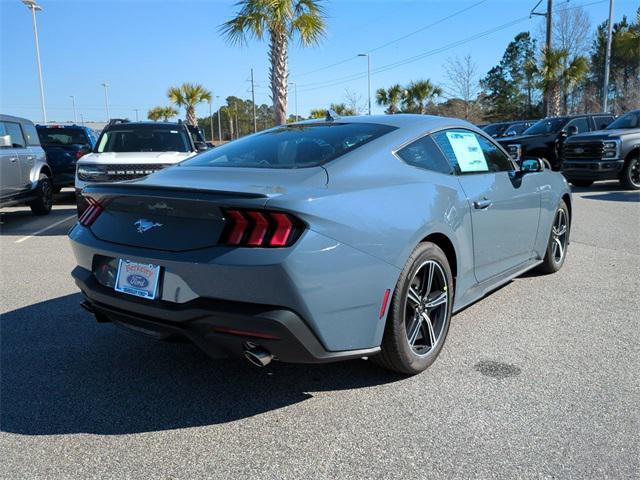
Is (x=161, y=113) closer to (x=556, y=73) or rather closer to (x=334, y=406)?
(x=556, y=73)

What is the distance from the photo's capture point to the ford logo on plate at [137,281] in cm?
274

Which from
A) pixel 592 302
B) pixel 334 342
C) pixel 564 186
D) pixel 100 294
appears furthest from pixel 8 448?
pixel 564 186

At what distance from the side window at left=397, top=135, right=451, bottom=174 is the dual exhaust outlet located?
1479mm

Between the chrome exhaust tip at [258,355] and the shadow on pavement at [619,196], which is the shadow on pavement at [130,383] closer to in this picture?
the chrome exhaust tip at [258,355]

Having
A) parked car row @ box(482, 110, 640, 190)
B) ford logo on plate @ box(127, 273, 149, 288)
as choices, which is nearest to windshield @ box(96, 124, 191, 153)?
ford logo on plate @ box(127, 273, 149, 288)

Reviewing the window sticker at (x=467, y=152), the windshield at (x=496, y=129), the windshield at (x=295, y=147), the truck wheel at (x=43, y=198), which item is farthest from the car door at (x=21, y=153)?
the windshield at (x=496, y=129)

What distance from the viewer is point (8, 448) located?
2539 mm

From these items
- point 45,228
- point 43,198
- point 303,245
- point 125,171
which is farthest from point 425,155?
point 43,198

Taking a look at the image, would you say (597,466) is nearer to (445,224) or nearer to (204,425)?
(445,224)

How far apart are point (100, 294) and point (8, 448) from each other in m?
0.83

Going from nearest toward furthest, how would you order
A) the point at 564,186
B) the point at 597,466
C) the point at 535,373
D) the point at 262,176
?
the point at 597,466, the point at 262,176, the point at 535,373, the point at 564,186

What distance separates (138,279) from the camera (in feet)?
9.07

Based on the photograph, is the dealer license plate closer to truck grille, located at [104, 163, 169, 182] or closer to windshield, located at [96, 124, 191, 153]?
truck grille, located at [104, 163, 169, 182]

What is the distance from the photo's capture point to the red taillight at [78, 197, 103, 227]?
3160mm
